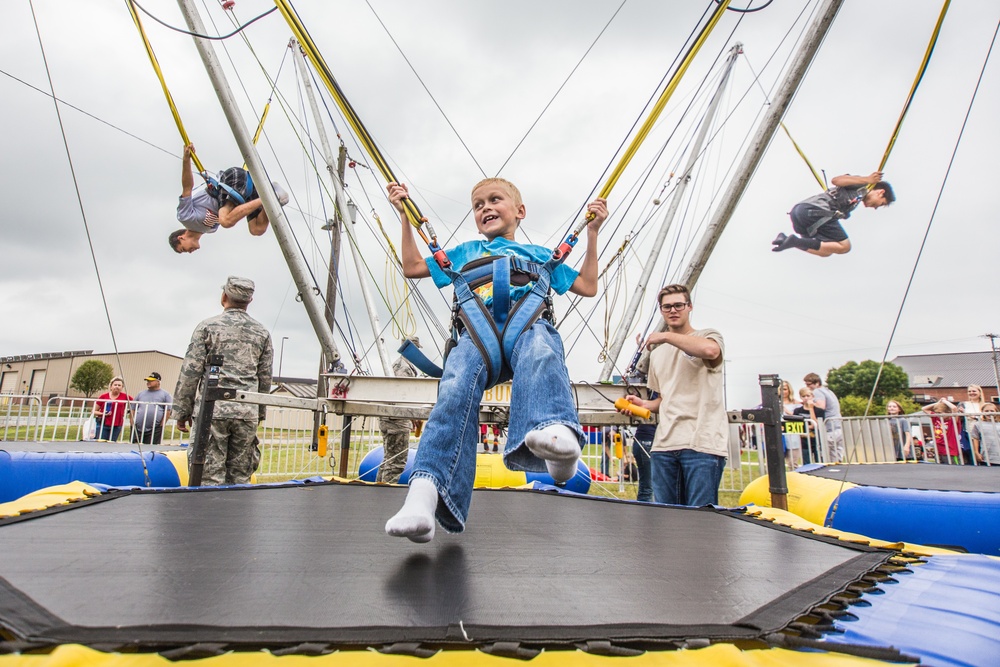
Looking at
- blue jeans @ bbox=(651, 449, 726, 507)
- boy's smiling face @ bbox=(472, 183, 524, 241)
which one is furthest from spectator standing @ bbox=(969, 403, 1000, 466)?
boy's smiling face @ bbox=(472, 183, 524, 241)

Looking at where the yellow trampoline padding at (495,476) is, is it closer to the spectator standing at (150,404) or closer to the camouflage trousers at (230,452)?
the camouflage trousers at (230,452)

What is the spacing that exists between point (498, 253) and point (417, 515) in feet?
2.31

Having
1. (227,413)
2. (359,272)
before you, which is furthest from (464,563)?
(359,272)

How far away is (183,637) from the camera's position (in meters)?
0.58

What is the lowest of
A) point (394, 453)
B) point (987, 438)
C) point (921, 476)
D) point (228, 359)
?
point (921, 476)

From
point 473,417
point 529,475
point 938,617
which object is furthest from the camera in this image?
point 529,475

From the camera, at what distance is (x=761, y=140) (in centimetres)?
334

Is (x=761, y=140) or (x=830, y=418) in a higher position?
(x=761, y=140)

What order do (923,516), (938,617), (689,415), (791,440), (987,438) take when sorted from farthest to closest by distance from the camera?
(791,440), (987,438), (923,516), (689,415), (938,617)

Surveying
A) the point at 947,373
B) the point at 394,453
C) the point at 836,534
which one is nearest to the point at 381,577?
the point at 836,534

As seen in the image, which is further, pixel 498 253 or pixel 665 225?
pixel 665 225

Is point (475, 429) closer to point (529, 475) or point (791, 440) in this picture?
point (529, 475)

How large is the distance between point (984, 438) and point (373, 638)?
250 inches

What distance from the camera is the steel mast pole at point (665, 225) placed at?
4852mm
